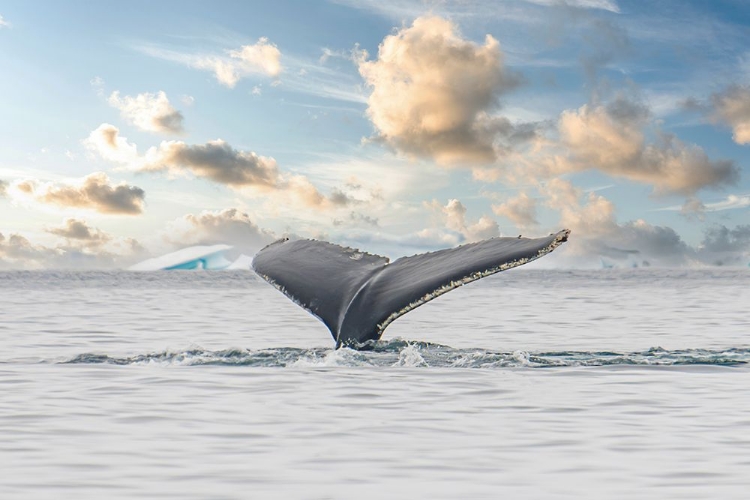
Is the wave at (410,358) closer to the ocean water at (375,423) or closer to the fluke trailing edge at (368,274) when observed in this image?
the ocean water at (375,423)

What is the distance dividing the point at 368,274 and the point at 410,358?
4.37 ft

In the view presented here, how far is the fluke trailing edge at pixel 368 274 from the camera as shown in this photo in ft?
32.1

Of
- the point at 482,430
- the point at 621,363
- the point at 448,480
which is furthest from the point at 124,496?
the point at 621,363

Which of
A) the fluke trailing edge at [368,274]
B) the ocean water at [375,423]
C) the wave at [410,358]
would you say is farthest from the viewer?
the wave at [410,358]

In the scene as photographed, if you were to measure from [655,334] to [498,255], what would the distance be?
408 inches

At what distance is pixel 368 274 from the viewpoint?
1138 centimetres

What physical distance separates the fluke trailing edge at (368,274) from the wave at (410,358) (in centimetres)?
63

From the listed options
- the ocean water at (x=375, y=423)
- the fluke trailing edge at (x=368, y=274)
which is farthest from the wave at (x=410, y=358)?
the fluke trailing edge at (x=368, y=274)

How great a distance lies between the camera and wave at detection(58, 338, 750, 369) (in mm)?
11750

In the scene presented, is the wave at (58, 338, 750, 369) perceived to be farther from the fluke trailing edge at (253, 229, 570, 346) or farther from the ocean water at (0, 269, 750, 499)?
the fluke trailing edge at (253, 229, 570, 346)

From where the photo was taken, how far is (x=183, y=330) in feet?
67.7

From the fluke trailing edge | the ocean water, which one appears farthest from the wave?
the fluke trailing edge

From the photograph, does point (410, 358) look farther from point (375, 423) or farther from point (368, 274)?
point (375, 423)

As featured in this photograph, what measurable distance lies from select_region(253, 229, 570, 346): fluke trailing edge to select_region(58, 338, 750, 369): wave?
0.63 m
